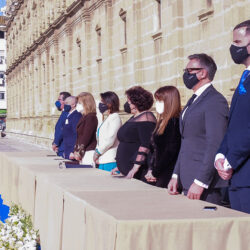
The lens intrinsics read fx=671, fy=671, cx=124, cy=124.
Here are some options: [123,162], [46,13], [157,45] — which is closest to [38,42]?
[46,13]

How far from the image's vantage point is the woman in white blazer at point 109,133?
28.8ft

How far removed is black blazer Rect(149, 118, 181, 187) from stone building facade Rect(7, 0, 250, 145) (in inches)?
226

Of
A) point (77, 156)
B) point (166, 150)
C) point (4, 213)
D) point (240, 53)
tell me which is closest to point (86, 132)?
point (77, 156)

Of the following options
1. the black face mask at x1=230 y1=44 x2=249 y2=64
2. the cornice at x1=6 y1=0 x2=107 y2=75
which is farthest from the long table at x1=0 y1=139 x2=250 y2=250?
the cornice at x1=6 y1=0 x2=107 y2=75

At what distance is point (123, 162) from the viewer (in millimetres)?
7949

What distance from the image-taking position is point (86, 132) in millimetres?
9969

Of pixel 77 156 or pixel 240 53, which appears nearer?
pixel 240 53

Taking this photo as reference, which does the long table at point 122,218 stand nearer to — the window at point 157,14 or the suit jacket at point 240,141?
the suit jacket at point 240,141

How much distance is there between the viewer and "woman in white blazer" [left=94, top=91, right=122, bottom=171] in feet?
28.8

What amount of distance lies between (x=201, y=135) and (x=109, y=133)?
338 centimetres

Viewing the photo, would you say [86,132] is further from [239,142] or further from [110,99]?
[239,142]

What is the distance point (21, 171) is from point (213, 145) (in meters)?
3.03

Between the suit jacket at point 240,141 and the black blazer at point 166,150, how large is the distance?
180 cm

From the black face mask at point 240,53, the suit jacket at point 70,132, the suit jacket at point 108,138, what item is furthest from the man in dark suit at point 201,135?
the suit jacket at point 70,132
